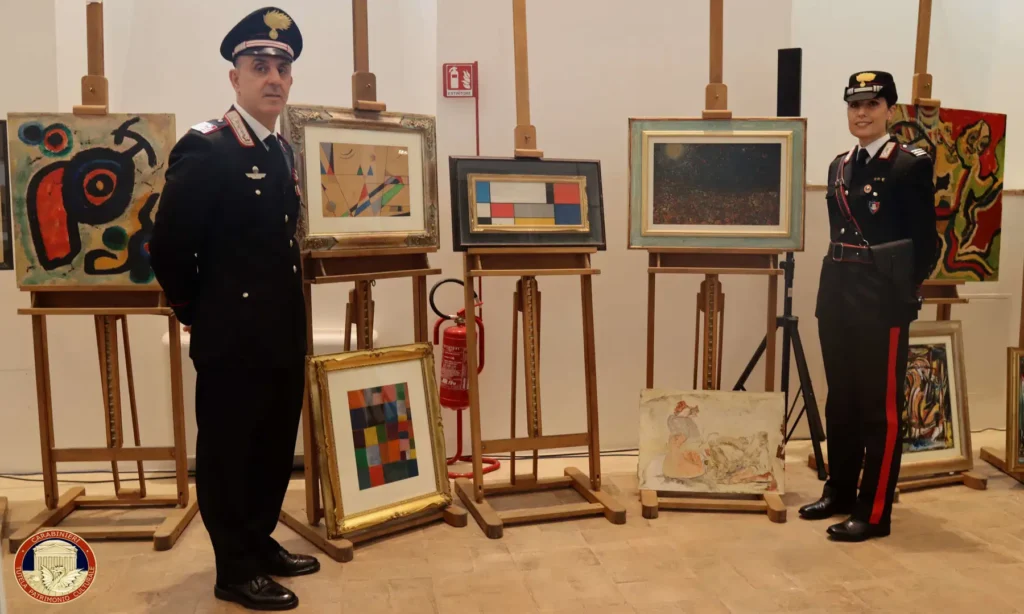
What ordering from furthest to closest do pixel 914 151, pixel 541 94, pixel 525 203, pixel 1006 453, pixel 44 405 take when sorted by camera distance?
pixel 541 94, pixel 1006 453, pixel 525 203, pixel 44 405, pixel 914 151

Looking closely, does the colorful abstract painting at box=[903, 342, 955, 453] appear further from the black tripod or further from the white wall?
the white wall

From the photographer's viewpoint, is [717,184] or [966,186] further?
[966,186]

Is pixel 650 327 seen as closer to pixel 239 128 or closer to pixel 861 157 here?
pixel 861 157

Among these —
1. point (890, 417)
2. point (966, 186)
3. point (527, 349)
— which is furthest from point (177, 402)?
point (966, 186)

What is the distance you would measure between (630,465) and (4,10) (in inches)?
121

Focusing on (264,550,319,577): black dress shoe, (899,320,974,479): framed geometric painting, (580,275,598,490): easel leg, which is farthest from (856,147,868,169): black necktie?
(264,550,319,577): black dress shoe

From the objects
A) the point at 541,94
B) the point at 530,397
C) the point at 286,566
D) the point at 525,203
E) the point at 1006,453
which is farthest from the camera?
the point at 541,94

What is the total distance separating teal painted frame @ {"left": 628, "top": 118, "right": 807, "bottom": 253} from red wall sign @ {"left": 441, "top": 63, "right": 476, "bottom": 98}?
31.9 inches

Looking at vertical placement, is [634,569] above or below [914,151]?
below

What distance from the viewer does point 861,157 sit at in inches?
113

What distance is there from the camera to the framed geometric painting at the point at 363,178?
2715 mm

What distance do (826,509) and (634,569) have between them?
0.86 m

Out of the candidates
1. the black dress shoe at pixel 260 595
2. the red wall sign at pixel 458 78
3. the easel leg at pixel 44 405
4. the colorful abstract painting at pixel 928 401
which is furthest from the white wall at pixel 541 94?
the black dress shoe at pixel 260 595

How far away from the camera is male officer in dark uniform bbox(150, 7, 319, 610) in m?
2.22
